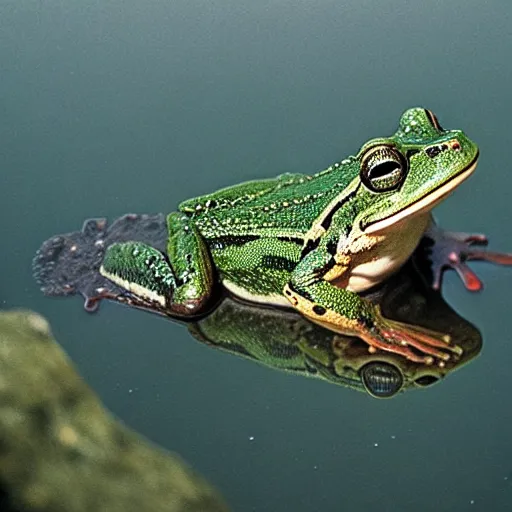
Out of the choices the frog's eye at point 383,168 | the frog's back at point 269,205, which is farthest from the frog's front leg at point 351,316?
the frog's eye at point 383,168

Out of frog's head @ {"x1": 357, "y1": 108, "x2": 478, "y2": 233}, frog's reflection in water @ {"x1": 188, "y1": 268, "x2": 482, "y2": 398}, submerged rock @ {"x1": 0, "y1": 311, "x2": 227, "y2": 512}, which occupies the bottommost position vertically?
frog's reflection in water @ {"x1": 188, "y1": 268, "x2": 482, "y2": 398}

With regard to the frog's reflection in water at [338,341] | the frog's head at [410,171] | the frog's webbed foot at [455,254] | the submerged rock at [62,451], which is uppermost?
the frog's head at [410,171]

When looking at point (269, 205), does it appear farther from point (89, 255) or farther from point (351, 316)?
point (89, 255)

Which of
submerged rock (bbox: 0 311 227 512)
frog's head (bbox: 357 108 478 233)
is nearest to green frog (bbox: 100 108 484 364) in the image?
frog's head (bbox: 357 108 478 233)

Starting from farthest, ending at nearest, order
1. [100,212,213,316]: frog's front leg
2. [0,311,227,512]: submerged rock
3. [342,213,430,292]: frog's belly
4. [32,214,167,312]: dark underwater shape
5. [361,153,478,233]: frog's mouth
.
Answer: [32,214,167,312]: dark underwater shape → [100,212,213,316]: frog's front leg → [342,213,430,292]: frog's belly → [361,153,478,233]: frog's mouth → [0,311,227,512]: submerged rock

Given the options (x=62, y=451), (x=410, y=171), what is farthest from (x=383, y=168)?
(x=62, y=451)

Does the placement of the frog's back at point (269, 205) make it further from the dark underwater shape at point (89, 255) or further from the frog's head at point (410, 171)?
the dark underwater shape at point (89, 255)

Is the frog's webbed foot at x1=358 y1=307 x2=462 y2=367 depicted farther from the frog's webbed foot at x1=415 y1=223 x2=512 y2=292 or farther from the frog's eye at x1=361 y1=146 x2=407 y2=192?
the frog's eye at x1=361 y1=146 x2=407 y2=192

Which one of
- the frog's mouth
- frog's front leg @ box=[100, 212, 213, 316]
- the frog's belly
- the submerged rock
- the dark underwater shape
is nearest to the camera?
the submerged rock
